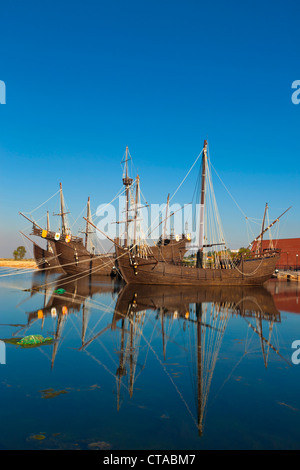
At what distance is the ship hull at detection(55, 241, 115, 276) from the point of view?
5656 cm

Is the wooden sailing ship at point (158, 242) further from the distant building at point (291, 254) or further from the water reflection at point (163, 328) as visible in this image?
the distant building at point (291, 254)

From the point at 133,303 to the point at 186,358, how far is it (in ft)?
46.4

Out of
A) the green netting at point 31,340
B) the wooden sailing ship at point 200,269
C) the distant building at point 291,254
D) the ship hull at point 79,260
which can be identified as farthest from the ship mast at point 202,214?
the distant building at point 291,254

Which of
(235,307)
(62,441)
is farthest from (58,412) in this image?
(235,307)

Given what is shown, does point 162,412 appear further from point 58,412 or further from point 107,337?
point 107,337

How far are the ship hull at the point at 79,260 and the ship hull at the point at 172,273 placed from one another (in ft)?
39.9

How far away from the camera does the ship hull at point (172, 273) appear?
4147 centimetres

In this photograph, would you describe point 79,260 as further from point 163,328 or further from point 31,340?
point 31,340

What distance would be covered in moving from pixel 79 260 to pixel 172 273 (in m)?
23.8

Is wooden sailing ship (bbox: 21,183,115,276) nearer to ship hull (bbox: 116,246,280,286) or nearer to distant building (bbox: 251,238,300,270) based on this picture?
ship hull (bbox: 116,246,280,286)

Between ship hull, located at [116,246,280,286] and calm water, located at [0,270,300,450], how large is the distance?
21.7 m

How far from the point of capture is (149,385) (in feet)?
32.1

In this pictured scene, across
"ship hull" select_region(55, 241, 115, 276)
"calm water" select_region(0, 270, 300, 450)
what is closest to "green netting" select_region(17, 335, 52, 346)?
"calm water" select_region(0, 270, 300, 450)

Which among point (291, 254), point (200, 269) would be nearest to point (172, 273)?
point (200, 269)
